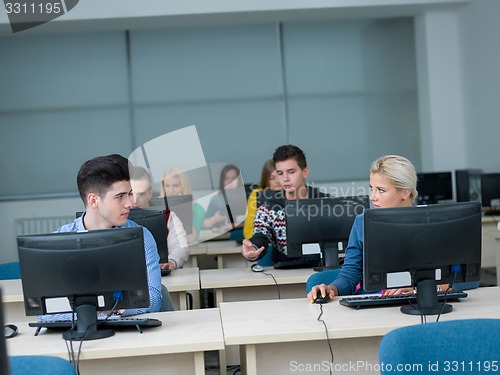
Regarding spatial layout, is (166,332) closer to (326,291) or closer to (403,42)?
(326,291)

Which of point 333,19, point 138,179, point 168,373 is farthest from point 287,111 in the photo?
point 168,373

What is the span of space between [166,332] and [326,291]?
716 mm

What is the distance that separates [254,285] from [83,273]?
1529 mm

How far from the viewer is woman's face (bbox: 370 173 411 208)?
315 cm

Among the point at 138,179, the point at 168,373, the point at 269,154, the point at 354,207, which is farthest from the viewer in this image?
the point at 269,154

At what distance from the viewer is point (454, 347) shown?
1922 millimetres

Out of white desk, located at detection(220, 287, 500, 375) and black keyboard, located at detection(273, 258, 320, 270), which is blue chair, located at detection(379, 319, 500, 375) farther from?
black keyboard, located at detection(273, 258, 320, 270)

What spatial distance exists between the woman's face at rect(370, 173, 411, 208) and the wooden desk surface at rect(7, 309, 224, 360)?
86cm

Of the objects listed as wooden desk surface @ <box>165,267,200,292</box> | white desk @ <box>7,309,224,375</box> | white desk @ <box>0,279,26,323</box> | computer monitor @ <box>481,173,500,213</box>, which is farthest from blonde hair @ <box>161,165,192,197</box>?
computer monitor @ <box>481,173,500,213</box>

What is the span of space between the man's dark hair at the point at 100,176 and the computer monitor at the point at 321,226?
53.5 inches

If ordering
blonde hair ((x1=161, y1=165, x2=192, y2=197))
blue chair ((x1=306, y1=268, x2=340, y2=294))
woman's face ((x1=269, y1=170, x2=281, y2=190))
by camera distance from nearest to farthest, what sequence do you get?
blue chair ((x1=306, y1=268, x2=340, y2=294))
blonde hair ((x1=161, y1=165, x2=192, y2=197))
woman's face ((x1=269, y1=170, x2=281, y2=190))

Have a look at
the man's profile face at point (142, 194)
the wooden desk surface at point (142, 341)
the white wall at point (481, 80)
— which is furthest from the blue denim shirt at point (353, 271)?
the white wall at point (481, 80)

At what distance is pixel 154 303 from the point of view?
3.01 meters

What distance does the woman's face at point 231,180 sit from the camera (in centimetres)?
686
